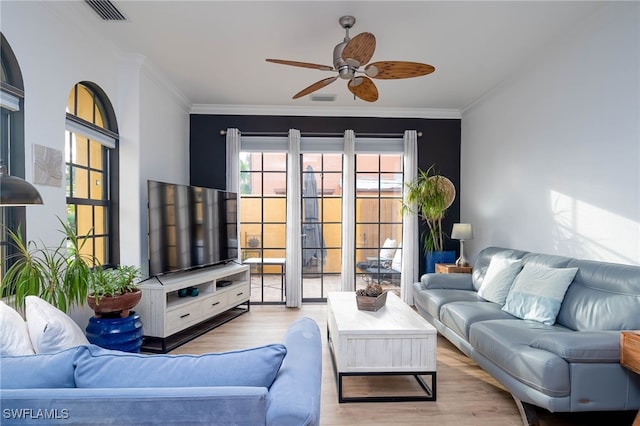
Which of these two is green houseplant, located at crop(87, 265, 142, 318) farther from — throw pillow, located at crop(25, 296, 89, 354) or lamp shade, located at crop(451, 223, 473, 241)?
lamp shade, located at crop(451, 223, 473, 241)

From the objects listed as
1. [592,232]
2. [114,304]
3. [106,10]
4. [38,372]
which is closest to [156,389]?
[38,372]

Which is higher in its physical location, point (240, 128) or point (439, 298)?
point (240, 128)

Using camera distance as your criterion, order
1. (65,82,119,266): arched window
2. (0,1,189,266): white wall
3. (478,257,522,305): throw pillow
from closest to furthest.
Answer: (0,1,189,266): white wall, (65,82,119,266): arched window, (478,257,522,305): throw pillow

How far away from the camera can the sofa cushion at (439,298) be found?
3.47 metres

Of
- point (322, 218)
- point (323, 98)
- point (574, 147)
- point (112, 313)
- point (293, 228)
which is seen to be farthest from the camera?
point (322, 218)

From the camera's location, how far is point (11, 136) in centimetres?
234

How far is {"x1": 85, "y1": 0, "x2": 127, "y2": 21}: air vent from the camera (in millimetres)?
2633

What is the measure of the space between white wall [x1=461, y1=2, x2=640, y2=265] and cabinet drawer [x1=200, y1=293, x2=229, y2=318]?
129 inches

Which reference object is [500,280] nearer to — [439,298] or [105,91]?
[439,298]

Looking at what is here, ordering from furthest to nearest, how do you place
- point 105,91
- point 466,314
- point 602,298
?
point 105,91
point 466,314
point 602,298

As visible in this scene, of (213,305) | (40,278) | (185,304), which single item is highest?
(40,278)

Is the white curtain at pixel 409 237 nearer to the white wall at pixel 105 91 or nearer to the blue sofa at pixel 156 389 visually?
the white wall at pixel 105 91

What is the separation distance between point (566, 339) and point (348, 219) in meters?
3.25

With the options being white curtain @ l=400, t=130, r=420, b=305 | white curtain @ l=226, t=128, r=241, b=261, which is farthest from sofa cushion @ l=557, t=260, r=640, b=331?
white curtain @ l=226, t=128, r=241, b=261
